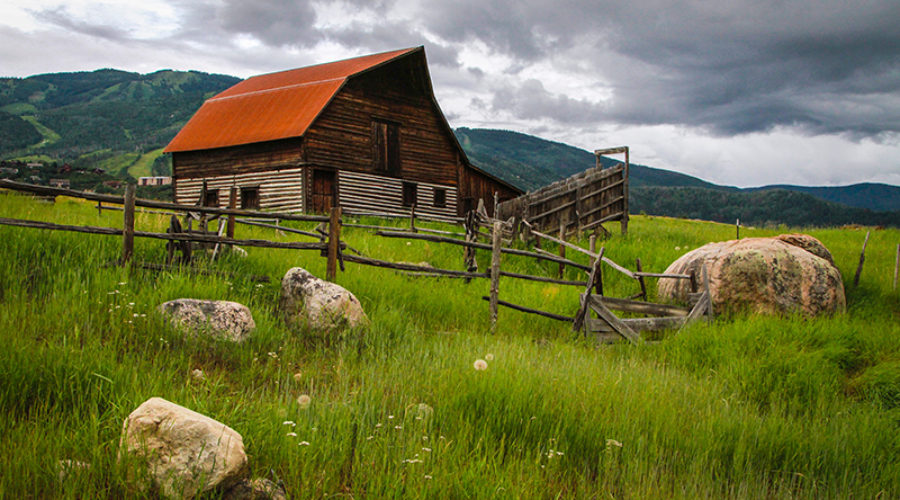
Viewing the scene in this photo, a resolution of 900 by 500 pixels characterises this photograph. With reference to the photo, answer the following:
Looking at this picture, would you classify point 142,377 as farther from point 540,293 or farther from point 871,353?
point 871,353

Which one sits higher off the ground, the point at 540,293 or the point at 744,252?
the point at 744,252

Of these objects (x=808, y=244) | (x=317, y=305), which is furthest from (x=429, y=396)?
(x=808, y=244)


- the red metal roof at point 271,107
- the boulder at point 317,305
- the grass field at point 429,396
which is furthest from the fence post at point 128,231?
the red metal roof at point 271,107

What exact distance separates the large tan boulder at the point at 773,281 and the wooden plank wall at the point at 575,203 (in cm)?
622

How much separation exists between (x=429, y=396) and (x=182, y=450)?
2.07 meters

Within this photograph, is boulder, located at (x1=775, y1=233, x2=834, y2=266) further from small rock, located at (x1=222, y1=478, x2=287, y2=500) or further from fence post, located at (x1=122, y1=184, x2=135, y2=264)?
fence post, located at (x1=122, y1=184, x2=135, y2=264)

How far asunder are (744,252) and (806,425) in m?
4.76

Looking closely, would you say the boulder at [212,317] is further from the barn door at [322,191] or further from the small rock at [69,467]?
the barn door at [322,191]

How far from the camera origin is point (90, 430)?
10.1ft

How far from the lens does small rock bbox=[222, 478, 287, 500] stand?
2.64 meters

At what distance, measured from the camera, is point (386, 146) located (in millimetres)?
22812

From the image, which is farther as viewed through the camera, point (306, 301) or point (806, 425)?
point (306, 301)

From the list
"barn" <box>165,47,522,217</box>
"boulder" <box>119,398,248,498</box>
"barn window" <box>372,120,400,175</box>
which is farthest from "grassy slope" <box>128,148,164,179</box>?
"boulder" <box>119,398,248,498</box>

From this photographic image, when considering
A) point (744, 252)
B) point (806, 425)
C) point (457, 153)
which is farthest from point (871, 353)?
point (457, 153)
